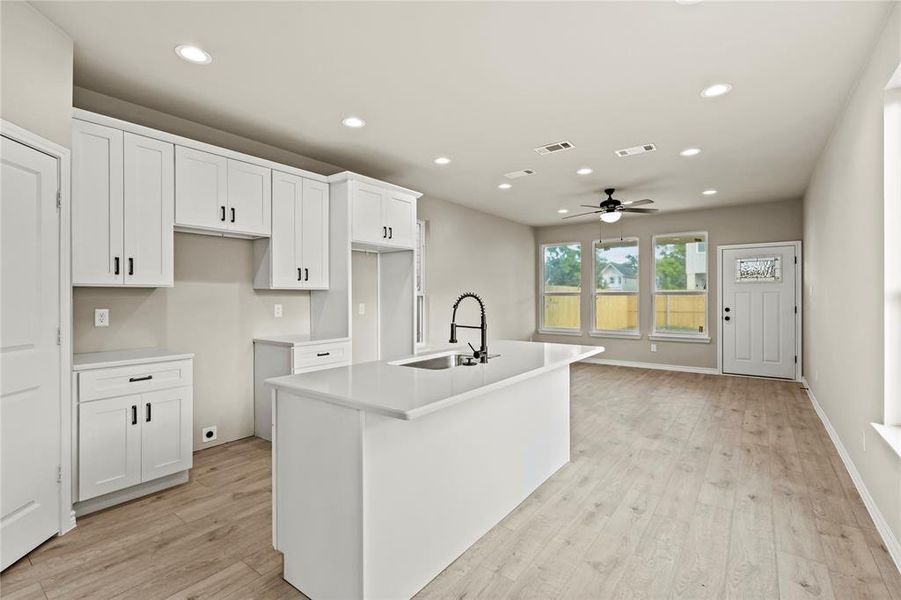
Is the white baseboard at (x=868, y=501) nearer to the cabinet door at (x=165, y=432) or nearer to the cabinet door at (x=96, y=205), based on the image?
the cabinet door at (x=165, y=432)

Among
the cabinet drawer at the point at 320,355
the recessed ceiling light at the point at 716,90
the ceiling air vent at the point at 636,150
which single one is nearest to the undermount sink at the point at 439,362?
the cabinet drawer at the point at 320,355

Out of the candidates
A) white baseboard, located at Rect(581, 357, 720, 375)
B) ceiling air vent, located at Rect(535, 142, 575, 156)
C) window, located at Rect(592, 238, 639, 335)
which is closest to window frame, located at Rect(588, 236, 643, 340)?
window, located at Rect(592, 238, 639, 335)

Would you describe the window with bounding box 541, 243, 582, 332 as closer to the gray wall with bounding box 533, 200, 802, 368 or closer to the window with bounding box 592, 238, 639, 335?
the gray wall with bounding box 533, 200, 802, 368

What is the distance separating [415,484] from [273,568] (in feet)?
2.69

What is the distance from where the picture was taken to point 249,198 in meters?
3.58

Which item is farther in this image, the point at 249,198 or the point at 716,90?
the point at 249,198

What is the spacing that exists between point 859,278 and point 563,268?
5739 millimetres

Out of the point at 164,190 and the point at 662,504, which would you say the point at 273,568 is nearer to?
the point at 662,504

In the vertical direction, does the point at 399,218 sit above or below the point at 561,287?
above

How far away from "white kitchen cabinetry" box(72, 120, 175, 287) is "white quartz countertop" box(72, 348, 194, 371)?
466 millimetres

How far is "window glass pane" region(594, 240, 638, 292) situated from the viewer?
7.84m

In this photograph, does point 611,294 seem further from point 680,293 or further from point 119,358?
point 119,358

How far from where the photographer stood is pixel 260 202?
3.66 metres

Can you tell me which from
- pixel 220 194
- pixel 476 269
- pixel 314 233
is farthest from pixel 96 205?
pixel 476 269
